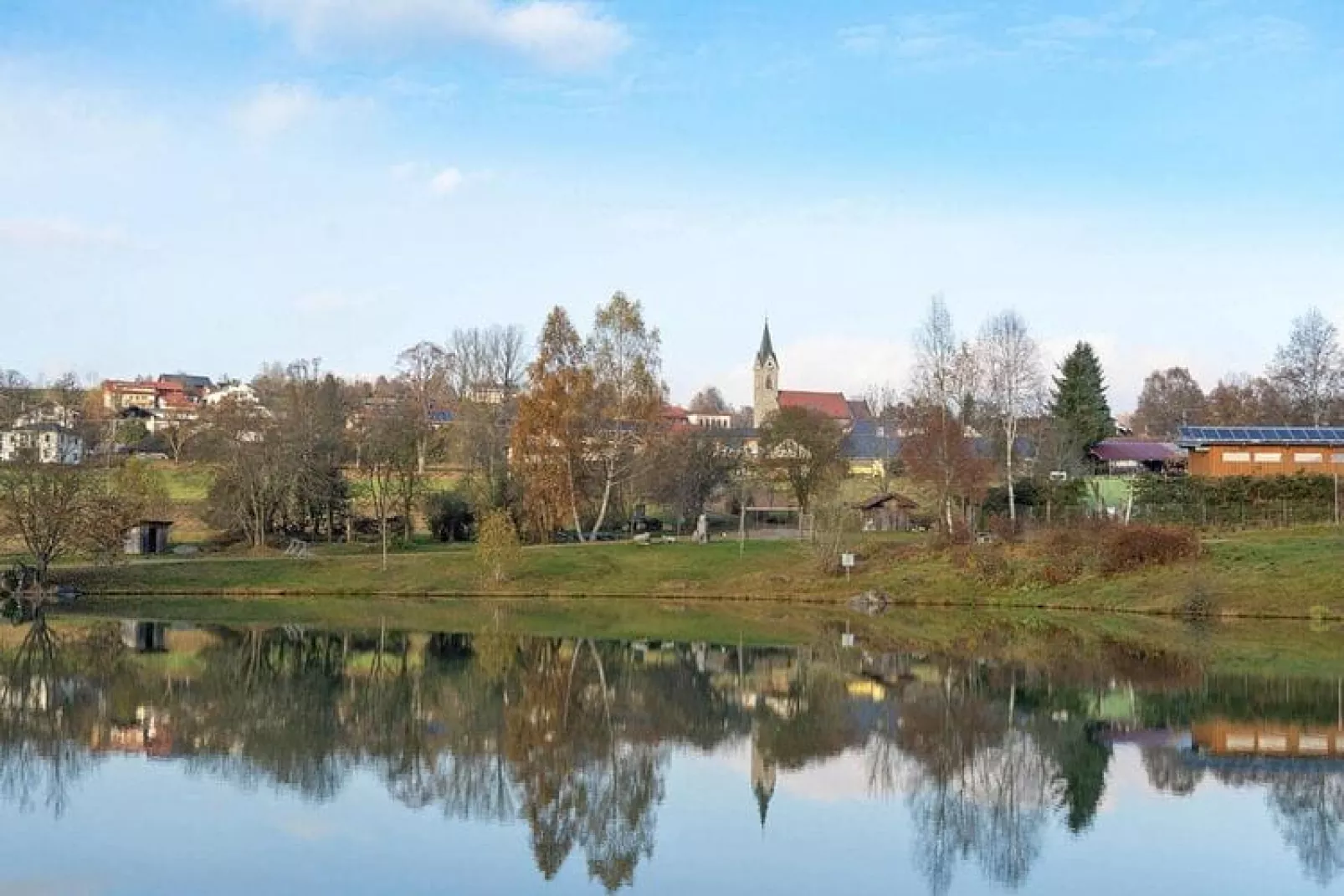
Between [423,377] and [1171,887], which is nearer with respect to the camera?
[1171,887]

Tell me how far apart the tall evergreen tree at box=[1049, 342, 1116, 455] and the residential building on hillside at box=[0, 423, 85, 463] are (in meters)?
55.0

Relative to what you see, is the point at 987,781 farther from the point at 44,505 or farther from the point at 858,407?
the point at 858,407

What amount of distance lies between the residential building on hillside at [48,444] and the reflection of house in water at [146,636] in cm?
1437

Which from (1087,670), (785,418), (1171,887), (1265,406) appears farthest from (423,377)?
(1171,887)

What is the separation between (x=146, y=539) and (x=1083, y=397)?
5509 centimetres

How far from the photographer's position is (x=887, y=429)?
87.6 meters

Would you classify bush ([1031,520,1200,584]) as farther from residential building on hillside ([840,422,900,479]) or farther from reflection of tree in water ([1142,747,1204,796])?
residential building on hillside ([840,422,900,479])

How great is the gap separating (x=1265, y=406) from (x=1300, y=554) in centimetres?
4747

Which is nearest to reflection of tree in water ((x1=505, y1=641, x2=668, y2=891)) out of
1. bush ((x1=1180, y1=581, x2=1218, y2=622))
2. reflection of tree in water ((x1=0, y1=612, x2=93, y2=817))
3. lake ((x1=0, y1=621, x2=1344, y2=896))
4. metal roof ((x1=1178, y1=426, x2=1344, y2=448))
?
lake ((x1=0, y1=621, x2=1344, y2=896))

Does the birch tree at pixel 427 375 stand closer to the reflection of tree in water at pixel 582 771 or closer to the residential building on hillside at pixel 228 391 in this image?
the residential building on hillside at pixel 228 391

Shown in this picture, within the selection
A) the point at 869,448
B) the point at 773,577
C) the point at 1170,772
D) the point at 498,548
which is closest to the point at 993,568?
the point at 773,577

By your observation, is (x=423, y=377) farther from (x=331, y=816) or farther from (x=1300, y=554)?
(x=331, y=816)

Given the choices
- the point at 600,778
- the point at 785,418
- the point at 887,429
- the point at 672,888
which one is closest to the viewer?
the point at 672,888

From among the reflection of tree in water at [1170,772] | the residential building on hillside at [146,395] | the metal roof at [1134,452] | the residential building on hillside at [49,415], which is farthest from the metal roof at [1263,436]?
the residential building on hillside at [146,395]
